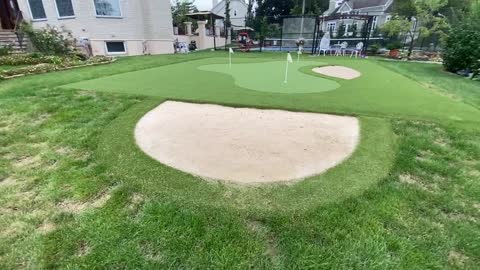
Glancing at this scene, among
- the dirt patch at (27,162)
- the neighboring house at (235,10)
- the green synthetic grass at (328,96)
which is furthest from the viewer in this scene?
the neighboring house at (235,10)

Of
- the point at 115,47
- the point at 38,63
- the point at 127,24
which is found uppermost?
the point at 127,24

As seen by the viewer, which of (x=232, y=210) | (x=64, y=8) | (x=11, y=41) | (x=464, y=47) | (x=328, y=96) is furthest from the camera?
(x=64, y=8)

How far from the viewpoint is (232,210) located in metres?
1.81

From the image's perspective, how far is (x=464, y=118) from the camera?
373cm

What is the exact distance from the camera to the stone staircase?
11023 millimetres

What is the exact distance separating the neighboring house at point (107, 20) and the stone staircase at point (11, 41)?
109 cm

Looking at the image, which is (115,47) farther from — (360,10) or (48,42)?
(360,10)

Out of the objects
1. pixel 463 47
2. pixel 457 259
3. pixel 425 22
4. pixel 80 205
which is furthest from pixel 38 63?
pixel 425 22

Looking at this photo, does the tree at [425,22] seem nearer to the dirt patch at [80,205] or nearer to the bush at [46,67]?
the bush at [46,67]

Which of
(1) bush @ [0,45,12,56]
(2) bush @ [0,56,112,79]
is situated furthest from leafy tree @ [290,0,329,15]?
(1) bush @ [0,45,12,56]

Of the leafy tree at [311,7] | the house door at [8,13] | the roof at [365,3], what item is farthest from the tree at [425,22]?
the house door at [8,13]

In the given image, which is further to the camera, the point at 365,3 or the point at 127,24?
the point at 365,3

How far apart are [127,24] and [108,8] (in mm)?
1008

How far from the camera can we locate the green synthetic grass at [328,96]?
3.97 m
